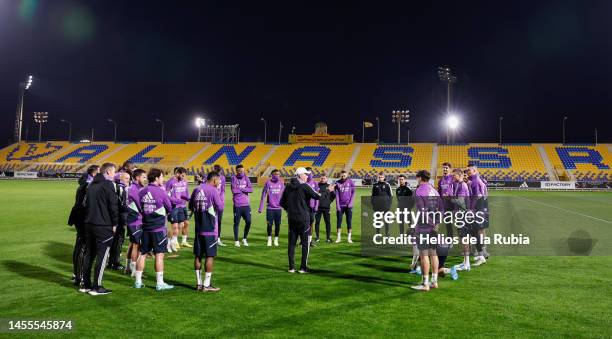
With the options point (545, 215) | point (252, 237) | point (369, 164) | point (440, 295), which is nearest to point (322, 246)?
point (252, 237)

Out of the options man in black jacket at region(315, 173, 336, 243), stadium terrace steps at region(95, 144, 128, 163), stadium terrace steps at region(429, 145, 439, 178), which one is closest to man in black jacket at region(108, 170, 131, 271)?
man in black jacket at region(315, 173, 336, 243)

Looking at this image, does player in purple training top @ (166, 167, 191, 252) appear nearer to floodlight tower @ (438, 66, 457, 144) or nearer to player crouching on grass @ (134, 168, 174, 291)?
player crouching on grass @ (134, 168, 174, 291)

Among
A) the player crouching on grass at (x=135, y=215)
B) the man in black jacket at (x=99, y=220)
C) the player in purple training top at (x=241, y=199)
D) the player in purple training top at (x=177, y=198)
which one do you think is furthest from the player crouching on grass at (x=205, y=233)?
the player in purple training top at (x=241, y=199)

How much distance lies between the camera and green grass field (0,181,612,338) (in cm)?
557

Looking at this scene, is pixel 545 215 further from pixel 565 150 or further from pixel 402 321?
pixel 565 150

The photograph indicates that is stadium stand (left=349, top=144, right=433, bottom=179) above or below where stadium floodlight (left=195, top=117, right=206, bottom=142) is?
below

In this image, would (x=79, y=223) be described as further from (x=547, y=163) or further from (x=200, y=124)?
(x=200, y=124)

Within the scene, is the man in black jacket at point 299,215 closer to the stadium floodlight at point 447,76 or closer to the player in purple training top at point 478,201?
the player in purple training top at point 478,201

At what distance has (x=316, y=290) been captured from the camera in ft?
24.4

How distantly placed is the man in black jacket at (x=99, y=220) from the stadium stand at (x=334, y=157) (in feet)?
166

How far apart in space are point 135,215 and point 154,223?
1061 mm

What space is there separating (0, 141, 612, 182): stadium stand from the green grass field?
4663 centimetres

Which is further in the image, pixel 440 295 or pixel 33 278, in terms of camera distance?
pixel 33 278

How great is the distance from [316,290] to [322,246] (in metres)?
4.82
